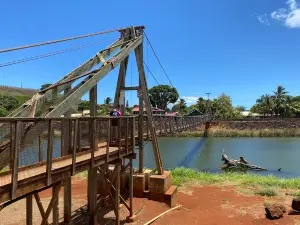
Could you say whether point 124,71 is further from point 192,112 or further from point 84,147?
point 192,112

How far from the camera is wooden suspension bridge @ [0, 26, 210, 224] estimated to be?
12.8ft

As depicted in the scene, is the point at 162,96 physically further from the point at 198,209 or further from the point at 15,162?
the point at 15,162

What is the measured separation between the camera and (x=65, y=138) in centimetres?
529

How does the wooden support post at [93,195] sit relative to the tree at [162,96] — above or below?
below

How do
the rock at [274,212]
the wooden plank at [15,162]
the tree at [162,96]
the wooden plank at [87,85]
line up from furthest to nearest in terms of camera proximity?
1. the tree at [162,96]
2. the rock at [274,212]
3. the wooden plank at [87,85]
4. the wooden plank at [15,162]

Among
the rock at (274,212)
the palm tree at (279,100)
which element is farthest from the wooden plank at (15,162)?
the palm tree at (279,100)

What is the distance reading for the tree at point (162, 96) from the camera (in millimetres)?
70375

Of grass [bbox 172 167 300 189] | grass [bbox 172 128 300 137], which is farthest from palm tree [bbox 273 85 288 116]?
grass [bbox 172 167 300 189]

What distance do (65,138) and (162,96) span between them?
217 ft

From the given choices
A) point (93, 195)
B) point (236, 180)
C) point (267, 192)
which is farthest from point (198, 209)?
point (236, 180)

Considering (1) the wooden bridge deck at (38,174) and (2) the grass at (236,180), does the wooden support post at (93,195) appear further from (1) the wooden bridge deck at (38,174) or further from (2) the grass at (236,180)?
(2) the grass at (236,180)

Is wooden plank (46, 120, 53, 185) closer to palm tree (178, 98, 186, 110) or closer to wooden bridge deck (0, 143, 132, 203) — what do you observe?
wooden bridge deck (0, 143, 132, 203)

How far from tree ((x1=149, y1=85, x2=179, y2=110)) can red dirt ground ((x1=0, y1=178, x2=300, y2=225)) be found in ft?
195

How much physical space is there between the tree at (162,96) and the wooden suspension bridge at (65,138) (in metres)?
60.1
